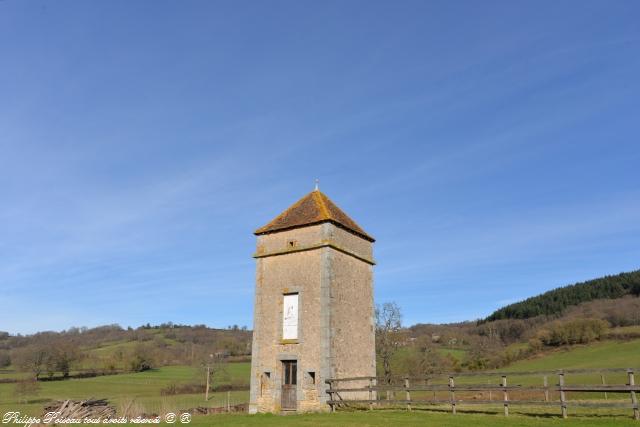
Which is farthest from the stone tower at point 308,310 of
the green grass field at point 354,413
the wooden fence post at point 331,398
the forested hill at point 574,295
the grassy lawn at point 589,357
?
the forested hill at point 574,295

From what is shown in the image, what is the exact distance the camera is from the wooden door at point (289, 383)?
18859 mm

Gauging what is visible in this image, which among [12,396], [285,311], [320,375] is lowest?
[12,396]

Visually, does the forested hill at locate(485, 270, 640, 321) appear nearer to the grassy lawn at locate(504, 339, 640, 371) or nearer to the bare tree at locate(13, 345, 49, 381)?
the grassy lawn at locate(504, 339, 640, 371)

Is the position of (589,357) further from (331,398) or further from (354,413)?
(354,413)

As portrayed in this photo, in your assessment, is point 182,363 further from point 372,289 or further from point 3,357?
point 372,289

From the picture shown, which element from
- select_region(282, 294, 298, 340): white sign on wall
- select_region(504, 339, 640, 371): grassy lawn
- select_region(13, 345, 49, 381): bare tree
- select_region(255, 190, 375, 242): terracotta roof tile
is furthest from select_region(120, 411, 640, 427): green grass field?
select_region(13, 345, 49, 381): bare tree

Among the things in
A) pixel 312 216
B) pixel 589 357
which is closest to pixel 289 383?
pixel 312 216

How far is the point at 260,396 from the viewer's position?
19531 mm

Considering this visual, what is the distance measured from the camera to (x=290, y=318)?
19734mm

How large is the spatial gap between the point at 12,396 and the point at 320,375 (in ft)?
132

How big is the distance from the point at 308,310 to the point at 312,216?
12.9 ft

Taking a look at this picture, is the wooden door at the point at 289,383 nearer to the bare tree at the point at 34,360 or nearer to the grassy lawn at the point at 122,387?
the grassy lawn at the point at 122,387

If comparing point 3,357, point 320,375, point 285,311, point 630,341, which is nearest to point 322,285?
point 285,311

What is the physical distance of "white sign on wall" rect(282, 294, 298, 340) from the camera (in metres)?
19.5
